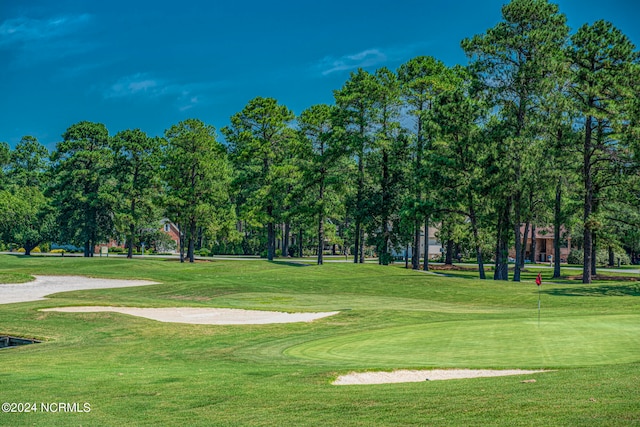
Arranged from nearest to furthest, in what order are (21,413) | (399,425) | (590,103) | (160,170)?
1. (399,425)
2. (21,413)
3. (590,103)
4. (160,170)

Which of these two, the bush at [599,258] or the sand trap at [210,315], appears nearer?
the sand trap at [210,315]

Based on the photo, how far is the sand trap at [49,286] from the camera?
3338 centimetres

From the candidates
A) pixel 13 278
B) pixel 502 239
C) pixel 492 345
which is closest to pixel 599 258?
pixel 502 239

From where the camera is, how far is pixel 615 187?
47.3 meters

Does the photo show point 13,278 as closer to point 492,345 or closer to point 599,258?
point 492,345

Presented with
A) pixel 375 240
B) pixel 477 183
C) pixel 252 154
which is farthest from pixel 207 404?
pixel 252 154

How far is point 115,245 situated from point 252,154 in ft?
162

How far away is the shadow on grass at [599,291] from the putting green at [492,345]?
1474 cm

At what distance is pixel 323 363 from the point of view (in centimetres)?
1443

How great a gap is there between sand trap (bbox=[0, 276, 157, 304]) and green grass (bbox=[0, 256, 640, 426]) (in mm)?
2449

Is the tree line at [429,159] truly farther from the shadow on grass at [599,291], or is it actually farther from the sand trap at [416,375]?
the sand trap at [416,375]

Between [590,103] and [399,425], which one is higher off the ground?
[590,103]

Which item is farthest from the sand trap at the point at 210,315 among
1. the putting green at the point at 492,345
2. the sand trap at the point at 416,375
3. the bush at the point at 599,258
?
the bush at the point at 599,258

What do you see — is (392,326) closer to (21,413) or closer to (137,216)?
(21,413)
